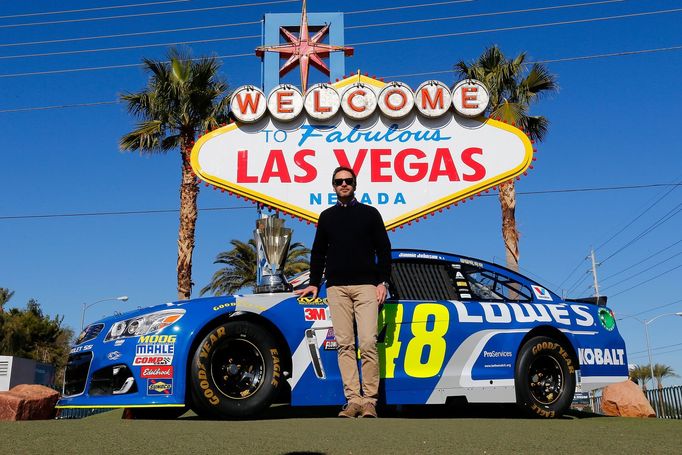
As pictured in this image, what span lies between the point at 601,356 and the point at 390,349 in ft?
7.49

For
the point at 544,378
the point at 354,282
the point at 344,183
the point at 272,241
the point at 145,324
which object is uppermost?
the point at 272,241

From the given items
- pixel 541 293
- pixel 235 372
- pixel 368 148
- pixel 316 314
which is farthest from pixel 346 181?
pixel 368 148

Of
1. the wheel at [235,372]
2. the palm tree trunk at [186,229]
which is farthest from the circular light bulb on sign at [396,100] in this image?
the palm tree trunk at [186,229]

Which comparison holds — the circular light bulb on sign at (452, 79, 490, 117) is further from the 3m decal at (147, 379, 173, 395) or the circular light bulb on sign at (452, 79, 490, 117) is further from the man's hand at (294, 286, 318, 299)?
the 3m decal at (147, 379, 173, 395)

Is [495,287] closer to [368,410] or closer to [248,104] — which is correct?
[368,410]

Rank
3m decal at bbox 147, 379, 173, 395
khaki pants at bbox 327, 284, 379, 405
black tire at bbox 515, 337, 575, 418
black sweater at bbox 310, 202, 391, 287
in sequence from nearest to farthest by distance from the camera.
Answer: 3m decal at bbox 147, 379, 173, 395
khaki pants at bbox 327, 284, 379, 405
black sweater at bbox 310, 202, 391, 287
black tire at bbox 515, 337, 575, 418

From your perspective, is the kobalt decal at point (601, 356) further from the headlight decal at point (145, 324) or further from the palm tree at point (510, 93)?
the palm tree at point (510, 93)

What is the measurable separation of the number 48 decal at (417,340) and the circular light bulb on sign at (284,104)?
560 centimetres

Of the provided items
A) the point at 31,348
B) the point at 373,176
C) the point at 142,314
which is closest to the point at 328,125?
the point at 373,176

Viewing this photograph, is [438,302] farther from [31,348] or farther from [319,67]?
[31,348]

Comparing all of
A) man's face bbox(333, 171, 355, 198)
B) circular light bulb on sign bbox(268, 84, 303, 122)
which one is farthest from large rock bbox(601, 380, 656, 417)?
circular light bulb on sign bbox(268, 84, 303, 122)

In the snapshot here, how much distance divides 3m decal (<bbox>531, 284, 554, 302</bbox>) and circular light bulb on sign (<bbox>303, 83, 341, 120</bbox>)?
17.0 feet

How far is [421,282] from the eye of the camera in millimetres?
5805

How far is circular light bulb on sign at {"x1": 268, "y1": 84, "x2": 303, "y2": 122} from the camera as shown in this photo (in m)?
10.3
